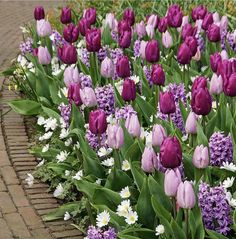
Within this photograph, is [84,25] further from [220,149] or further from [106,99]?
[220,149]

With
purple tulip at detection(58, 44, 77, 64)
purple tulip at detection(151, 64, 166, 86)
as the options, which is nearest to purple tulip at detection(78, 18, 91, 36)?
purple tulip at detection(58, 44, 77, 64)

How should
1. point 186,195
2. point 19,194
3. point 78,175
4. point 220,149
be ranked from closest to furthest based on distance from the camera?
point 186,195 → point 220,149 → point 78,175 → point 19,194

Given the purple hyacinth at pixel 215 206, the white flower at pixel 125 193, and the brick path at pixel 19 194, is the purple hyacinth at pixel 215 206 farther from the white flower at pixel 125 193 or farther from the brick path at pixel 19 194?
the brick path at pixel 19 194

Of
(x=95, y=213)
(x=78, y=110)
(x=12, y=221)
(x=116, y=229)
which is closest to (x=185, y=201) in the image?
(x=116, y=229)

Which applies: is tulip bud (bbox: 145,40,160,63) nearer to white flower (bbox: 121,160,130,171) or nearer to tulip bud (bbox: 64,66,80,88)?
tulip bud (bbox: 64,66,80,88)

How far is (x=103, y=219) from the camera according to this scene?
12.3 ft

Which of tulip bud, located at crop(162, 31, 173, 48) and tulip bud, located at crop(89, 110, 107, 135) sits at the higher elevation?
tulip bud, located at crop(162, 31, 173, 48)

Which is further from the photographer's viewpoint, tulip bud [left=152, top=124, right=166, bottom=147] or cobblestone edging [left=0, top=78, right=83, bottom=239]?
cobblestone edging [left=0, top=78, right=83, bottom=239]

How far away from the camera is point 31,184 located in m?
4.85

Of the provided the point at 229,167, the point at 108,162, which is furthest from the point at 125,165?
the point at 229,167

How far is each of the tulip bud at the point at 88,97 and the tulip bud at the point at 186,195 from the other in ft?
5.01

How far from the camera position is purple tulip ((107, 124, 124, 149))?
3826mm

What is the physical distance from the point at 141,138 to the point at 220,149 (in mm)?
628

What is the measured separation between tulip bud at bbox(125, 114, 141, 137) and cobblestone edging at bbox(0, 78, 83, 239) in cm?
72
